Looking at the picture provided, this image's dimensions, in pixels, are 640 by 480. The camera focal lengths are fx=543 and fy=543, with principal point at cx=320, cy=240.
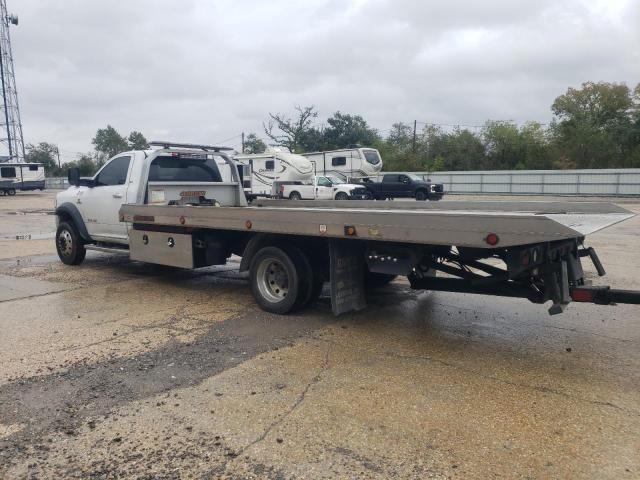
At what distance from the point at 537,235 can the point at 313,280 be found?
2.76m

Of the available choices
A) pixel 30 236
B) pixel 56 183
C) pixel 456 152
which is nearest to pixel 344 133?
pixel 456 152

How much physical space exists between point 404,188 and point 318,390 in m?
28.3

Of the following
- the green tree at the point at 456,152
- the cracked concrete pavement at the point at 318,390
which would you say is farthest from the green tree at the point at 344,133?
the cracked concrete pavement at the point at 318,390

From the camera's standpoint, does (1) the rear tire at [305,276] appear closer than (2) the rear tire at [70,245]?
Yes

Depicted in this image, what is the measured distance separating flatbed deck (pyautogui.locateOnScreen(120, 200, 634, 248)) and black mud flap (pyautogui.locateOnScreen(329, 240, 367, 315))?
14.6 inches

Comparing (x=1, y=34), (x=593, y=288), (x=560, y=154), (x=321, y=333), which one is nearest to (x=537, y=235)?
(x=593, y=288)

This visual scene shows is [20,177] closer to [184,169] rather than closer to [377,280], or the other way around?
[184,169]

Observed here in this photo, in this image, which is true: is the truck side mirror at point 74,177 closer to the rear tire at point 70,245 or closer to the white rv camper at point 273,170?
the rear tire at point 70,245

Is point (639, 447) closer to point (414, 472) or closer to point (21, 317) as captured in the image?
point (414, 472)

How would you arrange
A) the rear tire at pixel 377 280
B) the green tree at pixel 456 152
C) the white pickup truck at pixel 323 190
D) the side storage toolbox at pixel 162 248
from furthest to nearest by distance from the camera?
the green tree at pixel 456 152 < the white pickup truck at pixel 323 190 < the rear tire at pixel 377 280 < the side storage toolbox at pixel 162 248

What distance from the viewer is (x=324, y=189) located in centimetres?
2967

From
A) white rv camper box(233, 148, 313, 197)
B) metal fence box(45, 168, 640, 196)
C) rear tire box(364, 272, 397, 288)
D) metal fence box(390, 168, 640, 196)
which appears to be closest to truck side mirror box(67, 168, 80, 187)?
rear tire box(364, 272, 397, 288)

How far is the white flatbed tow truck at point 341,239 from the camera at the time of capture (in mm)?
4531

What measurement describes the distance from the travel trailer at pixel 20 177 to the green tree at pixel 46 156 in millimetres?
43093
